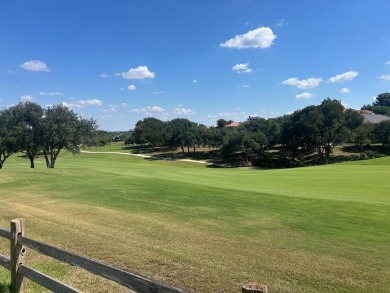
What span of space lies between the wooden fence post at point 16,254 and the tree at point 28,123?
41.5m

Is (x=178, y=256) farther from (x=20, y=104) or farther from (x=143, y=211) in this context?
(x=20, y=104)

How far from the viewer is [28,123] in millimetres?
45312

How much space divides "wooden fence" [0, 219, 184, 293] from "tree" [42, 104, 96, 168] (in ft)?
134

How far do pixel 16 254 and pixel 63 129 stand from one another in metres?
41.8

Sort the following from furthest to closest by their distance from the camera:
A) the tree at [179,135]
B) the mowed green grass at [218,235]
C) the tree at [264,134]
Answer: the tree at [179,135] → the tree at [264,134] → the mowed green grass at [218,235]

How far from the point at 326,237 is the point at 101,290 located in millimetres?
6360

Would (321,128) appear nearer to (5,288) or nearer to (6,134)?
(6,134)

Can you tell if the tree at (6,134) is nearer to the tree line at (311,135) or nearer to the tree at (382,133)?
the tree line at (311,135)

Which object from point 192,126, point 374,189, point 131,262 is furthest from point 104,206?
point 192,126

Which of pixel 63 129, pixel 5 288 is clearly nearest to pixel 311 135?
pixel 63 129

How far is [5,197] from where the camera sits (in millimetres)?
17781

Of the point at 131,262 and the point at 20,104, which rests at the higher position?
the point at 20,104

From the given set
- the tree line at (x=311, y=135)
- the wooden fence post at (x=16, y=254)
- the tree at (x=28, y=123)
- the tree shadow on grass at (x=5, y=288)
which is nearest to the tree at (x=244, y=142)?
the tree line at (x=311, y=135)

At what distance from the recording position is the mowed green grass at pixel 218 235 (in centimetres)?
724
